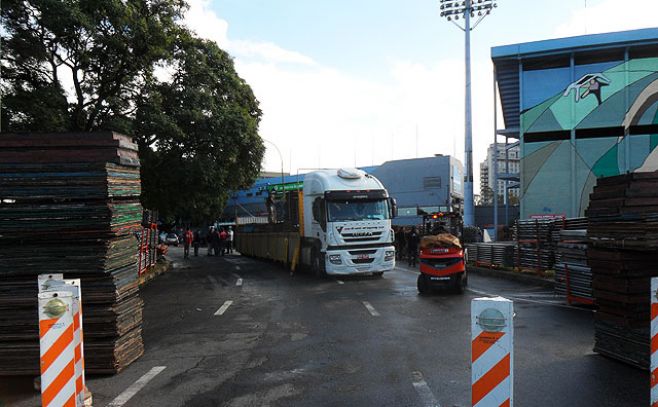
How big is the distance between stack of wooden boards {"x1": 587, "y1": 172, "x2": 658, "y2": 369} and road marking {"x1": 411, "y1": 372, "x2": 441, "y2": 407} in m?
2.70

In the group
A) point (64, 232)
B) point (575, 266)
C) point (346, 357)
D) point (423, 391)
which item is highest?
point (64, 232)

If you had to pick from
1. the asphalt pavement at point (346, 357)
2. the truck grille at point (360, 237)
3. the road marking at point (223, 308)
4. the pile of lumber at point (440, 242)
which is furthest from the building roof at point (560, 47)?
the road marking at point (223, 308)

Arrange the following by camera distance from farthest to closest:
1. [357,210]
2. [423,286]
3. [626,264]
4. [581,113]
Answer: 1. [581,113]
2. [357,210]
3. [423,286]
4. [626,264]

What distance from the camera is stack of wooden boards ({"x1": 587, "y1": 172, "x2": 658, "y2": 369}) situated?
6.46 m

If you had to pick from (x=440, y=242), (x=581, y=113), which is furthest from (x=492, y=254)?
(x=581, y=113)

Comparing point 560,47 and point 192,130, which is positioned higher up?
point 560,47

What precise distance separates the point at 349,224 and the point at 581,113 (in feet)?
68.1

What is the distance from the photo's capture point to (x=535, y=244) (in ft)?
56.4

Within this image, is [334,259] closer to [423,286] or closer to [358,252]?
[358,252]

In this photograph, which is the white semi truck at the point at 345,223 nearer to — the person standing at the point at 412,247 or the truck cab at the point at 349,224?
the truck cab at the point at 349,224

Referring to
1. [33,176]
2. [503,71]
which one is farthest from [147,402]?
[503,71]

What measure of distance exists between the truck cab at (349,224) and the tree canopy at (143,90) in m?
4.40

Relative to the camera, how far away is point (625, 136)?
2983 centimetres

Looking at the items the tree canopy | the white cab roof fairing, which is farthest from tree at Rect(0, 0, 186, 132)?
the white cab roof fairing
